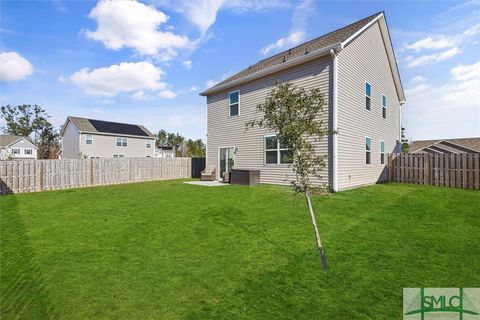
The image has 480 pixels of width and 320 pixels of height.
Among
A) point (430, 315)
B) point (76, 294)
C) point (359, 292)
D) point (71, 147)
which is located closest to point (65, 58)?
point (76, 294)

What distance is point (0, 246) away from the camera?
507 centimetres

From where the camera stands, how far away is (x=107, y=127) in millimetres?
33000

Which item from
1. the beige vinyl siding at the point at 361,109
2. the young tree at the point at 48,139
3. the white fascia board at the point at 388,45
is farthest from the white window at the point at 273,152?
the young tree at the point at 48,139

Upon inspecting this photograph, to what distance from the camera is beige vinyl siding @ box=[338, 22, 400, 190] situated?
10336 millimetres

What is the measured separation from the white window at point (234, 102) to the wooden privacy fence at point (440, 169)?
977 centimetres

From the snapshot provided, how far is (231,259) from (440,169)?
12.4 metres

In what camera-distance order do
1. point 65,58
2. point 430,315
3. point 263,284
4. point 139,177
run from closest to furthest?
point 430,315, point 263,284, point 65,58, point 139,177

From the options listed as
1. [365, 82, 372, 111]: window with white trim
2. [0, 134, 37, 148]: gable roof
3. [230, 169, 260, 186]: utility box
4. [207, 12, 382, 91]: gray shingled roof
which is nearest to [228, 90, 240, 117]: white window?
[207, 12, 382, 91]: gray shingled roof

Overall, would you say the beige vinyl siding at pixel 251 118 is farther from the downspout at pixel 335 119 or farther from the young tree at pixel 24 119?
the young tree at pixel 24 119

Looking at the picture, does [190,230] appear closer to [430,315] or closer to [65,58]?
[430,315]

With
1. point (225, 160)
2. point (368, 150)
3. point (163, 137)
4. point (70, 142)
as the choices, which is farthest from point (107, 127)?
point (163, 137)

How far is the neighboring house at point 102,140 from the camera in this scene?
97.3ft

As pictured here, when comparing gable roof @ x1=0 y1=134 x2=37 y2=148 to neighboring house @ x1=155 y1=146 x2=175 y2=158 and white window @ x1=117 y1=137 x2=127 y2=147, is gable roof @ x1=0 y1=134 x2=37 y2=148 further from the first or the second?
neighboring house @ x1=155 y1=146 x2=175 y2=158

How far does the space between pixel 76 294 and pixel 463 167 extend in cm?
1478
